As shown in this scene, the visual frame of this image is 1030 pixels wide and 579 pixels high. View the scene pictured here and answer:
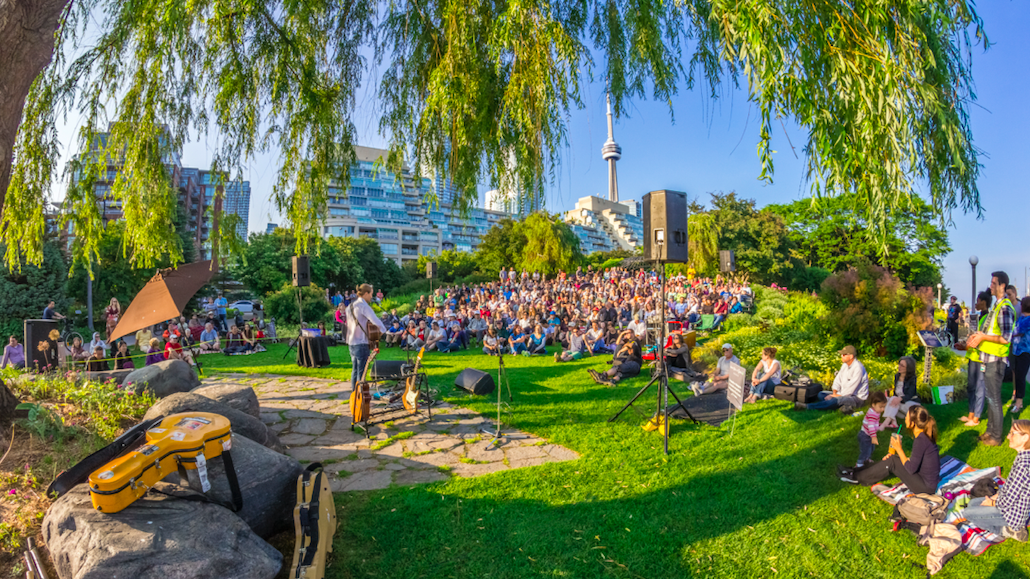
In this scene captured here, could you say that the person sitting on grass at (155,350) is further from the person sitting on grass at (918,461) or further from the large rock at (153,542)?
the person sitting on grass at (918,461)

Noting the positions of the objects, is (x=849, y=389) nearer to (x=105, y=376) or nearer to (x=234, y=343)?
(x=105, y=376)

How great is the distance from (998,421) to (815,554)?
292 cm

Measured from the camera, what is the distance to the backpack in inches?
130

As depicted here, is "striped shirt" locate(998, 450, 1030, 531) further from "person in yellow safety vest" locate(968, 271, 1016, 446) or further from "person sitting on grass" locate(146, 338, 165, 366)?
"person sitting on grass" locate(146, 338, 165, 366)

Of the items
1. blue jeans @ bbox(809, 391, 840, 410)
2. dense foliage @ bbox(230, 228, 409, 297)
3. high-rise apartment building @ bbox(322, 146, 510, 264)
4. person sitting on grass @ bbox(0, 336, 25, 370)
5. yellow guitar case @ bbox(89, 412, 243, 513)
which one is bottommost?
blue jeans @ bbox(809, 391, 840, 410)

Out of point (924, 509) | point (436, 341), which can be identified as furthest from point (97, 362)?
point (924, 509)

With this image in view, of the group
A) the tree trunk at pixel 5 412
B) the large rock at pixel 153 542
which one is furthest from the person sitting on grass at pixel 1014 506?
the tree trunk at pixel 5 412

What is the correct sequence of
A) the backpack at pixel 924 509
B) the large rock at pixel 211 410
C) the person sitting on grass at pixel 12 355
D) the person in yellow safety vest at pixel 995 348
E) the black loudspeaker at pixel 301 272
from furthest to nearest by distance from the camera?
the black loudspeaker at pixel 301 272, the person sitting on grass at pixel 12 355, the person in yellow safety vest at pixel 995 348, the large rock at pixel 211 410, the backpack at pixel 924 509

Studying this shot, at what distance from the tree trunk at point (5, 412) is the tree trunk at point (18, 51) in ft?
4.63

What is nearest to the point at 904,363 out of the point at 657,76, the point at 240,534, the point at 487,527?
the point at 657,76

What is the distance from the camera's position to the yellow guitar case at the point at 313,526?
8.35 feet

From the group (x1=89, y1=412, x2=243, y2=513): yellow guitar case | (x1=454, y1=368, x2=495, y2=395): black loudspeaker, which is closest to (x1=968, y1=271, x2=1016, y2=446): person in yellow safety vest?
(x1=454, y1=368, x2=495, y2=395): black loudspeaker

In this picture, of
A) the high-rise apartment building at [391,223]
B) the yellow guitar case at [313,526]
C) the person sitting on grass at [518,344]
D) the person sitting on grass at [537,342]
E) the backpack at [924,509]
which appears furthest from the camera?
the high-rise apartment building at [391,223]

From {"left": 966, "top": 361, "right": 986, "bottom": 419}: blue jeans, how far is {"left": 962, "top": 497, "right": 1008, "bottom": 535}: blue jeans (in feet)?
7.40
